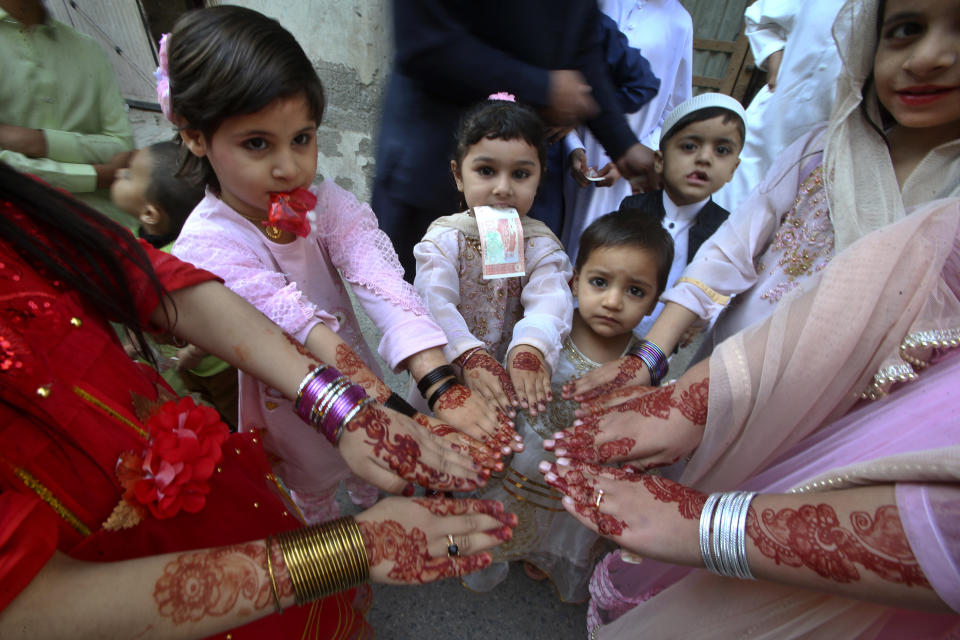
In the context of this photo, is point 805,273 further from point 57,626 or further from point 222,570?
point 57,626

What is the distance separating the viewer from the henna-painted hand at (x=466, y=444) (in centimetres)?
111

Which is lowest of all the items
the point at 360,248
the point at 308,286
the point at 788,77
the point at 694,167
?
the point at 308,286

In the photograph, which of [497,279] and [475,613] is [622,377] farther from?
[475,613]

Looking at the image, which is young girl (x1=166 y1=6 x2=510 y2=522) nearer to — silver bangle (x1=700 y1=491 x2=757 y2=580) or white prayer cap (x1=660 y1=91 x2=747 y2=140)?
silver bangle (x1=700 y1=491 x2=757 y2=580)

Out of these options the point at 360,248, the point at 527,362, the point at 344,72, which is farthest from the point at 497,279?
the point at 344,72

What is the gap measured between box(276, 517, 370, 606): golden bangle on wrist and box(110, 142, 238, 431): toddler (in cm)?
114

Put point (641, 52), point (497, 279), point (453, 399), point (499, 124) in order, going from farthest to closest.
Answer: point (641, 52), point (497, 279), point (499, 124), point (453, 399)

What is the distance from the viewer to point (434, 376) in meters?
1.29

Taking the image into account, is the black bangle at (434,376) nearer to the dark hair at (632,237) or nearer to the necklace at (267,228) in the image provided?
the necklace at (267,228)

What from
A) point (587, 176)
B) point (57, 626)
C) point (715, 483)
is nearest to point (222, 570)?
point (57, 626)

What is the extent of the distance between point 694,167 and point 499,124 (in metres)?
1.24

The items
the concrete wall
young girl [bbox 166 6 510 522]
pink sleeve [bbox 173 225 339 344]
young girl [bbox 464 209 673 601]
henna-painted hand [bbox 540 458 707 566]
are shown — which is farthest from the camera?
the concrete wall

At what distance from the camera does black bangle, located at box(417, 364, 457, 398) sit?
129cm

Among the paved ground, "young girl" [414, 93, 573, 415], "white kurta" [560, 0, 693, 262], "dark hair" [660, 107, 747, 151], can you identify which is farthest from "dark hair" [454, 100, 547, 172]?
the paved ground
